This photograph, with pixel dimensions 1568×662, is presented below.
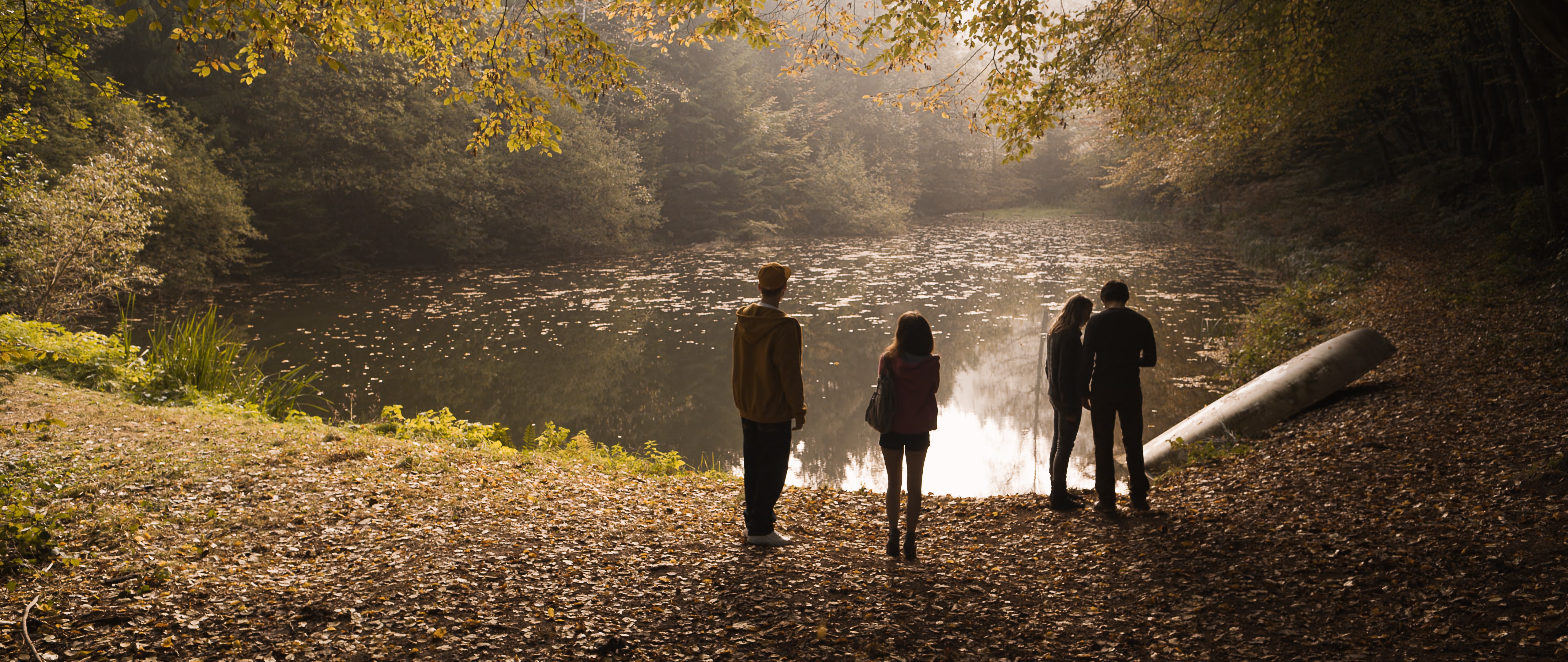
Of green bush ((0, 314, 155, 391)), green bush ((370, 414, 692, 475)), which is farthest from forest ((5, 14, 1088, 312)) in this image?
green bush ((370, 414, 692, 475))

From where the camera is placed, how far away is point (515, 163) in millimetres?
31031

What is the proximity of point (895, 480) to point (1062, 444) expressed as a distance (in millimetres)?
1670

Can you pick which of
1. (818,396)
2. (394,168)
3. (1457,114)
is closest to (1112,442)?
(818,396)

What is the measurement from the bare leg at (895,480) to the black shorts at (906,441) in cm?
3

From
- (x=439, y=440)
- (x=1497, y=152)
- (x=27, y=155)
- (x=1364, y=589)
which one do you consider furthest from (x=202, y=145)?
(x=1497, y=152)

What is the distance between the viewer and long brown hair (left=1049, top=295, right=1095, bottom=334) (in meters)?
5.39

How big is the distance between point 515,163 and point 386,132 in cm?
547

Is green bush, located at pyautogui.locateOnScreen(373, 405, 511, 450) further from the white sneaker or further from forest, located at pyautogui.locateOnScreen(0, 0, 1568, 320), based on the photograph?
the white sneaker

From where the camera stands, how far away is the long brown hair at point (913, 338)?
4.56m

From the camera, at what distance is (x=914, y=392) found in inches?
181

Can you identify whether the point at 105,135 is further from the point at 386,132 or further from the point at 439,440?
the point at 439,440

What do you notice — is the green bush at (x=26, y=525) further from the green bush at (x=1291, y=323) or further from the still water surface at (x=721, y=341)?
the green bush at (x=1291, y=323)

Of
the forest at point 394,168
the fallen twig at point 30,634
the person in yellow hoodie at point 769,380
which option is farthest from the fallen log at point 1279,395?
the fallen twig at point 30,634

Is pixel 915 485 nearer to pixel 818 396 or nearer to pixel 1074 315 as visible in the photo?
pixel 1074 315
